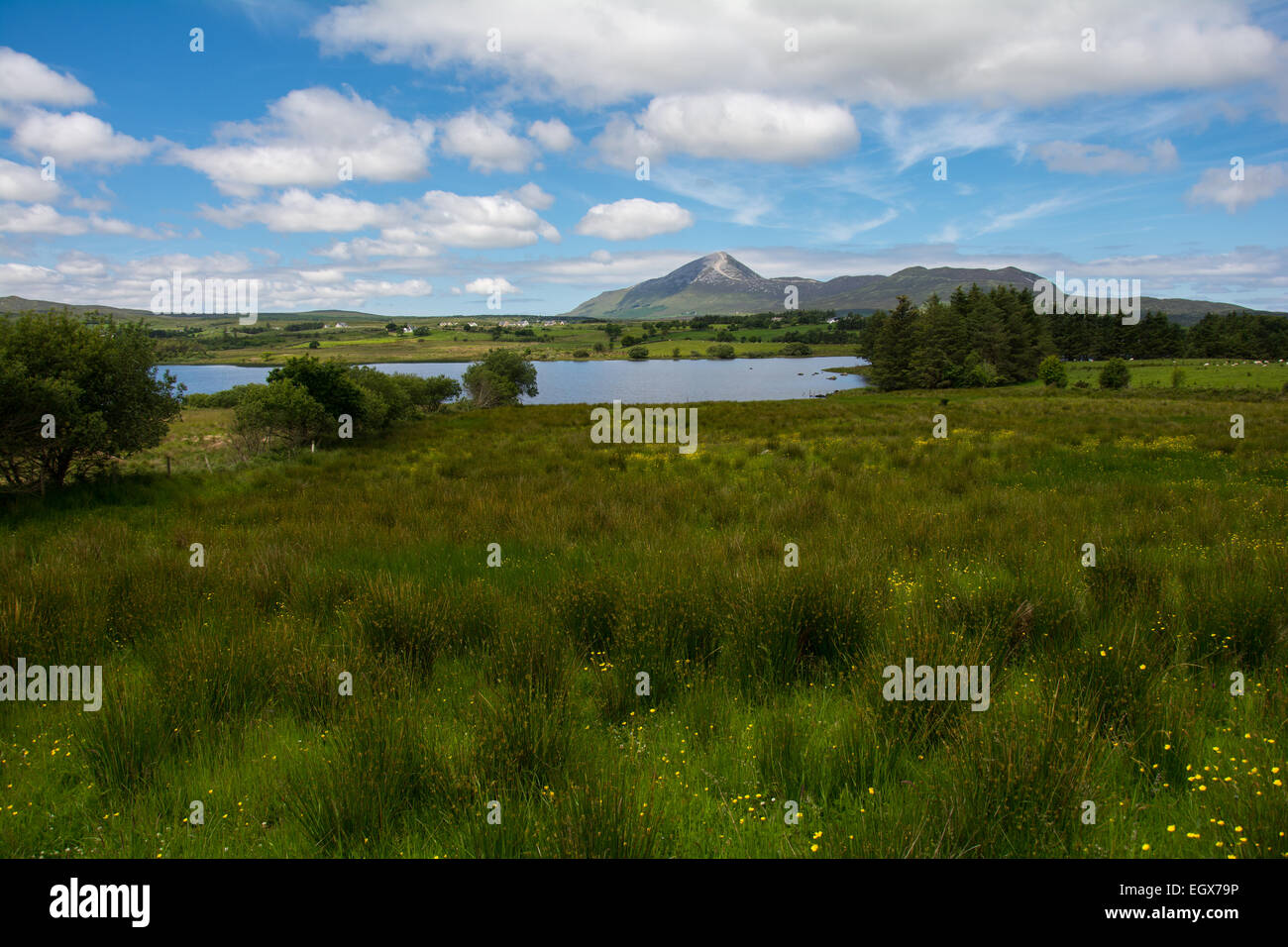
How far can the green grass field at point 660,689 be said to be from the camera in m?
2.34

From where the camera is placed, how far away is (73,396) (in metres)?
13.4

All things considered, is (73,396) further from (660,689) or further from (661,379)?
(661,379)

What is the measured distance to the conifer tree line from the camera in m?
76.1

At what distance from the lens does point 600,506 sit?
9.83m

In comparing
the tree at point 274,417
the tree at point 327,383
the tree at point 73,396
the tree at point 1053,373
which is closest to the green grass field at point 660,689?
the tree at point 73,396

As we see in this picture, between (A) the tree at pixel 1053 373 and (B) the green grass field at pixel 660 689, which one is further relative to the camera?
(A) the tree at pixel 1053 373

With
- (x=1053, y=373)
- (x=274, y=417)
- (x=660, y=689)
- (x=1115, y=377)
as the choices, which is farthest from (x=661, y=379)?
(x=660, y=689)

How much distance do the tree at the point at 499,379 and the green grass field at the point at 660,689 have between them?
6118cm

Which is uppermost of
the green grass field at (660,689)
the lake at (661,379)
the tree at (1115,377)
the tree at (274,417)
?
the lake at (661,379)

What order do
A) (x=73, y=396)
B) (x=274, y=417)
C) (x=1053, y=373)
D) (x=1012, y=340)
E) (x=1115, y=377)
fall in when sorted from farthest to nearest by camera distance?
(x=1012, y=340) < (x=1053, y=373) < (x=1115, y=377) < (x=274, y=417) < (x=73, y=396)

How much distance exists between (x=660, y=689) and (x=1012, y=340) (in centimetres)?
9104

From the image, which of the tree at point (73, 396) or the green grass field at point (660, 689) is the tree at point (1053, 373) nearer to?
the green grass field at point (660, 689)
